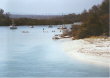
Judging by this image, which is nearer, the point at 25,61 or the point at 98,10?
the point at 25,61

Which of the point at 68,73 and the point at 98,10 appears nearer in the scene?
the point at 68,73

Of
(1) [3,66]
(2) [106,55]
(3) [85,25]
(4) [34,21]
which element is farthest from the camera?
(4) [34,21]

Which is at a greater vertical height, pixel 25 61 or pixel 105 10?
pixel 105 10

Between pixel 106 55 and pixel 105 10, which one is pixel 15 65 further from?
pixel 105 10

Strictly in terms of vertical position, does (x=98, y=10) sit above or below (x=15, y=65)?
above

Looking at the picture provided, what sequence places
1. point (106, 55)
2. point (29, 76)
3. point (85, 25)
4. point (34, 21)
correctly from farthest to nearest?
point (34, 21) → point (85, 25) → point (106, 55) → point (29, 76)

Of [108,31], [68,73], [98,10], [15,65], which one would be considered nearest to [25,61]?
[15,65]

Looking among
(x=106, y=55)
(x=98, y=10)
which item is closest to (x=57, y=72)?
(x=106, y=55)

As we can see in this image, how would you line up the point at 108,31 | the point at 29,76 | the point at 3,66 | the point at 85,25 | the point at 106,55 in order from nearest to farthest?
the point at 29,76
the point at 3,66
the point at 106,55
the point at 108,31
the point at 85,25

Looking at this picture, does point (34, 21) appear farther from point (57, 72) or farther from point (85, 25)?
point (57, 72)
